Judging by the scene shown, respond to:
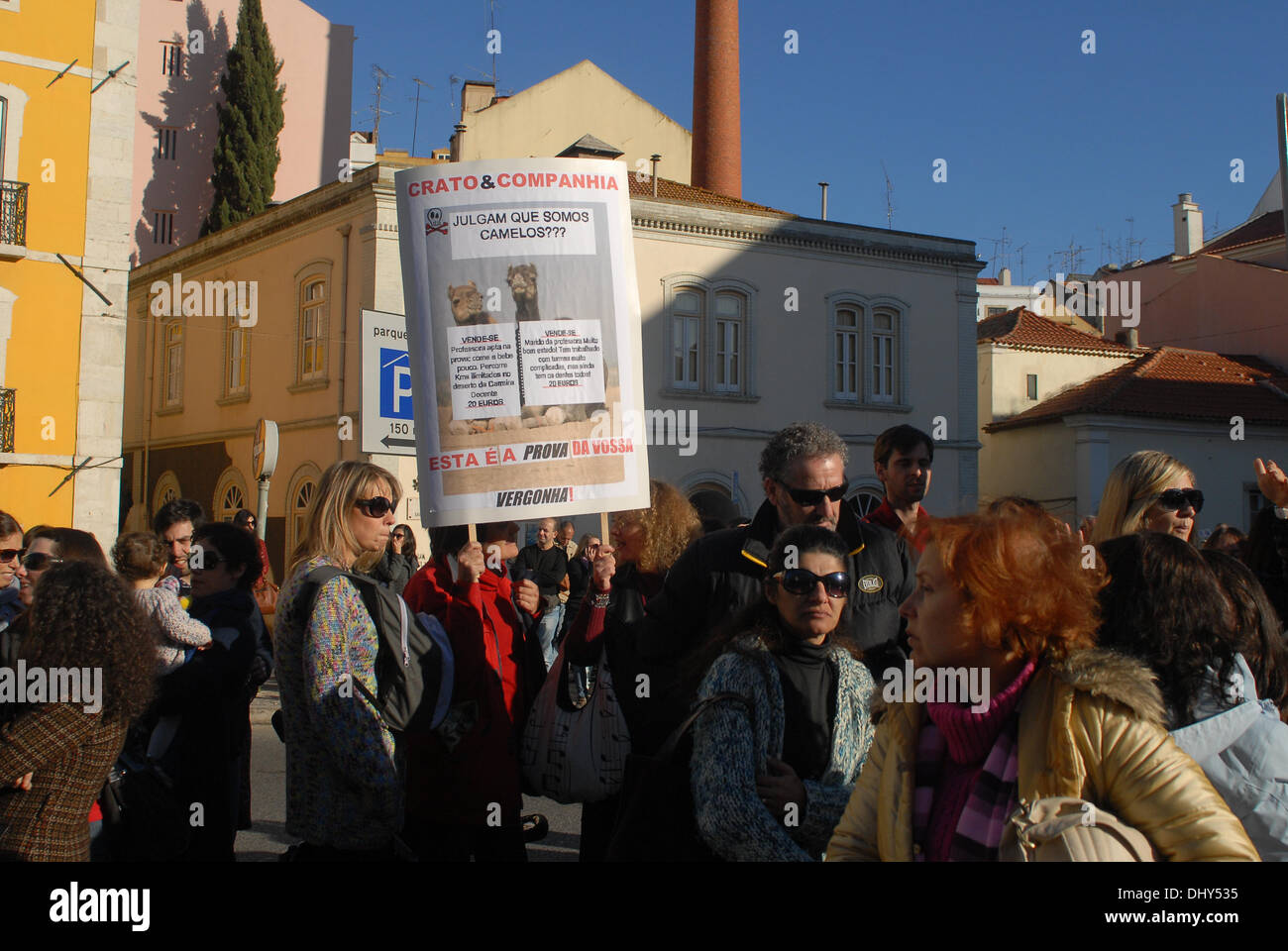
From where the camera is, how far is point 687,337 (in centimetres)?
2469

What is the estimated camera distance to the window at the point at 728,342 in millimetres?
24875

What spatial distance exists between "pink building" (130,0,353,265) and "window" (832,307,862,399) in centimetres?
2272

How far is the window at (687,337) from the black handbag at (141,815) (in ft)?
68.1

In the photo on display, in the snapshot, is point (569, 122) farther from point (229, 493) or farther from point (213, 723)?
point (213, 723)

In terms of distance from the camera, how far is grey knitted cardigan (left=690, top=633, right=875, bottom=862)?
304 cm

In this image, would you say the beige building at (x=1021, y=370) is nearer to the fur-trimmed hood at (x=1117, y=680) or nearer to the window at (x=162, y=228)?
the window at (x=162, y=228)

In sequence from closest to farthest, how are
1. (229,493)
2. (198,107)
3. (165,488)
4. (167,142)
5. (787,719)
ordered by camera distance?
(787,719) < (229,493) < (165,488) < (167,142) < (198,107)

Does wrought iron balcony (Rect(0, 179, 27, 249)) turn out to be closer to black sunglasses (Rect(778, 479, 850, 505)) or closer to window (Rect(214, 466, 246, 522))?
window (Rect(214, 466, 246, 522))

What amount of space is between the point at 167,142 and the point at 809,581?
42.7 m

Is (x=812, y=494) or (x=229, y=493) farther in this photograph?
(x=229, y=493)

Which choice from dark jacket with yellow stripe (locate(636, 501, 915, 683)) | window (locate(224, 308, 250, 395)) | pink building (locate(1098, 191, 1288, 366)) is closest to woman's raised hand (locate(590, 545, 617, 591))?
dark jacket with yellow stripe (locate(636, 501, 915, 683))

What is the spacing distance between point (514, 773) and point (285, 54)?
4348cm

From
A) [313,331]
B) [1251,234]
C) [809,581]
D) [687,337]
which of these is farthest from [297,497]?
[1251,234]
